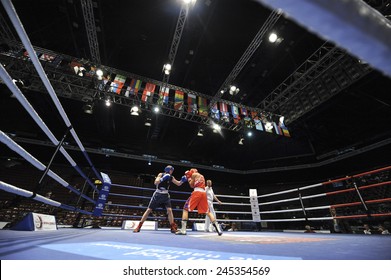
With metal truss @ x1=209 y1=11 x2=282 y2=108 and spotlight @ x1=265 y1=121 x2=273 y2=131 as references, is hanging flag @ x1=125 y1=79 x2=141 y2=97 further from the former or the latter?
spotlight @ x1=265 y1=121 x2=273 y2=131

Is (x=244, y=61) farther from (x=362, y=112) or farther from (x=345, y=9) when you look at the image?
(x=345, y=9)

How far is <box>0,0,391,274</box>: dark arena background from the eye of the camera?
11.1 ft

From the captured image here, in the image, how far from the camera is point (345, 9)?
0.98ft

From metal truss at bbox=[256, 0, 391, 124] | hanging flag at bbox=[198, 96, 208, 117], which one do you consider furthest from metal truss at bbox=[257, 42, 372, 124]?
hanging flag at bbox=[198, 96, 208, 117]

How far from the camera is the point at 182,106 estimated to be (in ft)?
26.6

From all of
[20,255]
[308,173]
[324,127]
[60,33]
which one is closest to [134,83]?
[60,33]

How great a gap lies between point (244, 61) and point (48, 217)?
22.4 ft

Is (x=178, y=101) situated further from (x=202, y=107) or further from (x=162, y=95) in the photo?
(x=202, y=107)

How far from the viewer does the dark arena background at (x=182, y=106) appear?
3.40 meters

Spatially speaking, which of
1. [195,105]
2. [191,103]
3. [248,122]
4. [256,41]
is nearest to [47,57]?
[191,103]

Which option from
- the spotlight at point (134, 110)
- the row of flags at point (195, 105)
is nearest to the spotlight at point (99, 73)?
the row of flags at point (195, 105)

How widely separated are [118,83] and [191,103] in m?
2.92

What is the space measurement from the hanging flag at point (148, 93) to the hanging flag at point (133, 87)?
0.94 ft
